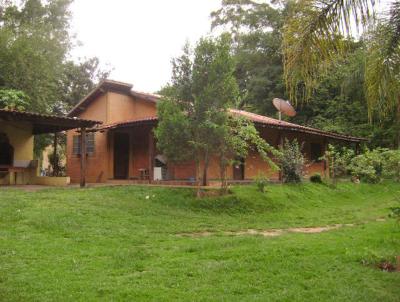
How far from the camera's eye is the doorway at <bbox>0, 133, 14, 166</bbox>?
1896 cm

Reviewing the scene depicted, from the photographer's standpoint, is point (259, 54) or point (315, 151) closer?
point (315, 151)

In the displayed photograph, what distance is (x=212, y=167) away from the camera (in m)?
18.7

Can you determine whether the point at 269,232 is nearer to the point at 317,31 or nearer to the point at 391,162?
the point at 391,162

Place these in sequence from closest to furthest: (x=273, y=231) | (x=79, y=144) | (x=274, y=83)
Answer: (x=273, y=231) → (x=79, y=144) → (x=274, y=83)

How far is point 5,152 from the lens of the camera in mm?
19109

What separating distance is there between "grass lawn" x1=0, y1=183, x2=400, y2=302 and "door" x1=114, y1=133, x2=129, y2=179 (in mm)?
7956

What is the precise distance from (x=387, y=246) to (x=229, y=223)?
4058 mm

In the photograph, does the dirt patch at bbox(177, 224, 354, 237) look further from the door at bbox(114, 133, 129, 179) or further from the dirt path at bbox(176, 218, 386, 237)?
the door at bbox(114, 133, 129, 179)

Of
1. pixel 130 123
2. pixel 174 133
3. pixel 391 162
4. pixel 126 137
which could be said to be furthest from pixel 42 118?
pixel 391 162

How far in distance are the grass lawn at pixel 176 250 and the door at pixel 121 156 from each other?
7956 millimetres

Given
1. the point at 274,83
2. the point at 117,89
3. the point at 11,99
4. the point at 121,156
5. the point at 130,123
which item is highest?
the point at 274,83

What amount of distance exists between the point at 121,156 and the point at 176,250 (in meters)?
14.9

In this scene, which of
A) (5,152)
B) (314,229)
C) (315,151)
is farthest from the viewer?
(315,151)

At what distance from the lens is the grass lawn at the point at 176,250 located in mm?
5477
